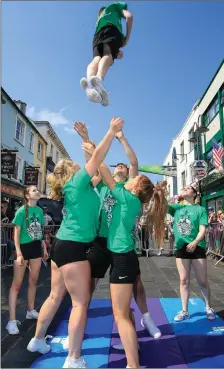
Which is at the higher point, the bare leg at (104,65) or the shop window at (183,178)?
the shop window at (183,178)

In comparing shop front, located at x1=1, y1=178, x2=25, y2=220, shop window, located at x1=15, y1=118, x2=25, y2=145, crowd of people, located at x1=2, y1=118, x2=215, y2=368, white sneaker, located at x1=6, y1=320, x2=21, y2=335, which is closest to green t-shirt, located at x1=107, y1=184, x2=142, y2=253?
crowd of people, located at x1=2, y1=118, x2=215, y2=368

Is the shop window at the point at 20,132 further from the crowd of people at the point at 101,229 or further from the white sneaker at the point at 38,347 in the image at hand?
the white sneaker at the point at 38,347

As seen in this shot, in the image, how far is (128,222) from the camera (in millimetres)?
2686

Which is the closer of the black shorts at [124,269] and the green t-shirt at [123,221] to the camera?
the black shorts at [124,269]

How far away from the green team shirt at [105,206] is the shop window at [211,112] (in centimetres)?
1671

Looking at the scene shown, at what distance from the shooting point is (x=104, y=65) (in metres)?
3.43

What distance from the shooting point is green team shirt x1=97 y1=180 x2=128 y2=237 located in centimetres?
286

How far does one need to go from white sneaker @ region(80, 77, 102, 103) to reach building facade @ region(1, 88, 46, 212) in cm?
1401

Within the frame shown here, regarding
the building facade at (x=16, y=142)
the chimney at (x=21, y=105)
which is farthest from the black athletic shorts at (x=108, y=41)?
the chimney at (x=21, y=105)

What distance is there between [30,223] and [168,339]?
2401 mm

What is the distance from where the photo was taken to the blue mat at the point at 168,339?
2.96 meters

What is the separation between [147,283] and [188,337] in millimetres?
3589

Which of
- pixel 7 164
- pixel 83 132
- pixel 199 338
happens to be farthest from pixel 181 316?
pixel 7 164

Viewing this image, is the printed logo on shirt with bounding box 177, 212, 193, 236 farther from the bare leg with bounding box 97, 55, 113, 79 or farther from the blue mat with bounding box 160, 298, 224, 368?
the bare leg with bounding box 97, 55, 113, 79
